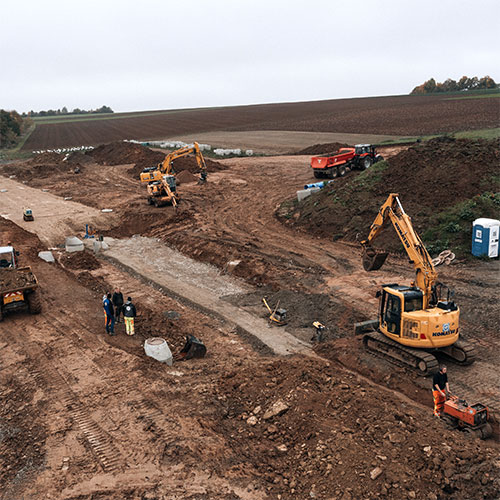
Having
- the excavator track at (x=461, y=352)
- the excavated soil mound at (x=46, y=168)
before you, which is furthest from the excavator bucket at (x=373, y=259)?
the excavated soil mound at (x=46, y=168)

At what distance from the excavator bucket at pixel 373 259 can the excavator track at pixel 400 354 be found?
2.08 metres

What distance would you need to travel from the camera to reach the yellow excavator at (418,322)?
1399cm

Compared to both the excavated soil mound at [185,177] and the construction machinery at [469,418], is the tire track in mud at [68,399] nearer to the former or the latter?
the construction machinery at [469,418]

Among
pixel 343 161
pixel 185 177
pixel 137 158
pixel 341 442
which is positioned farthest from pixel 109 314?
pixel 137 158

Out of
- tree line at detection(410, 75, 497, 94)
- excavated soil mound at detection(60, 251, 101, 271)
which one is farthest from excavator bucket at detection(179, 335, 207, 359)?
tree line at detection(410, 75, 497, 94)

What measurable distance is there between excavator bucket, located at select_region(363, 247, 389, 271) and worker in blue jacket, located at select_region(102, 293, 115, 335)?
8.25 metres

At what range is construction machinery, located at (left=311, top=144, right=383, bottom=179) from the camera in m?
39.1

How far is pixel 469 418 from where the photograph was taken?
1113 cm

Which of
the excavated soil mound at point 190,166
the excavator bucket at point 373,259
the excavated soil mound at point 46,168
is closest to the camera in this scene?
the excavator bucket at point 373,259

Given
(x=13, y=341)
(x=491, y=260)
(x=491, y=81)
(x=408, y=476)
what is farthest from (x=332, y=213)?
(x=491, y=81)

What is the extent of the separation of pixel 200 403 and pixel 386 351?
5643 mm

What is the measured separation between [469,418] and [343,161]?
30.4 m

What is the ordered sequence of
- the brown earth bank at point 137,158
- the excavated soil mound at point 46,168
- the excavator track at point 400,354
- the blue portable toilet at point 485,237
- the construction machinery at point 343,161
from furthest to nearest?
the excavated soil mound at point 46,168 → the brown earth bank at point 137,158 → the construction machinery at point 343,161 → the blue portable toilet at point 485,237 → the excavator track at point 400,354

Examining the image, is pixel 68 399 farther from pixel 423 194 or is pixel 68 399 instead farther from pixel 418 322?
pixel 423 194
